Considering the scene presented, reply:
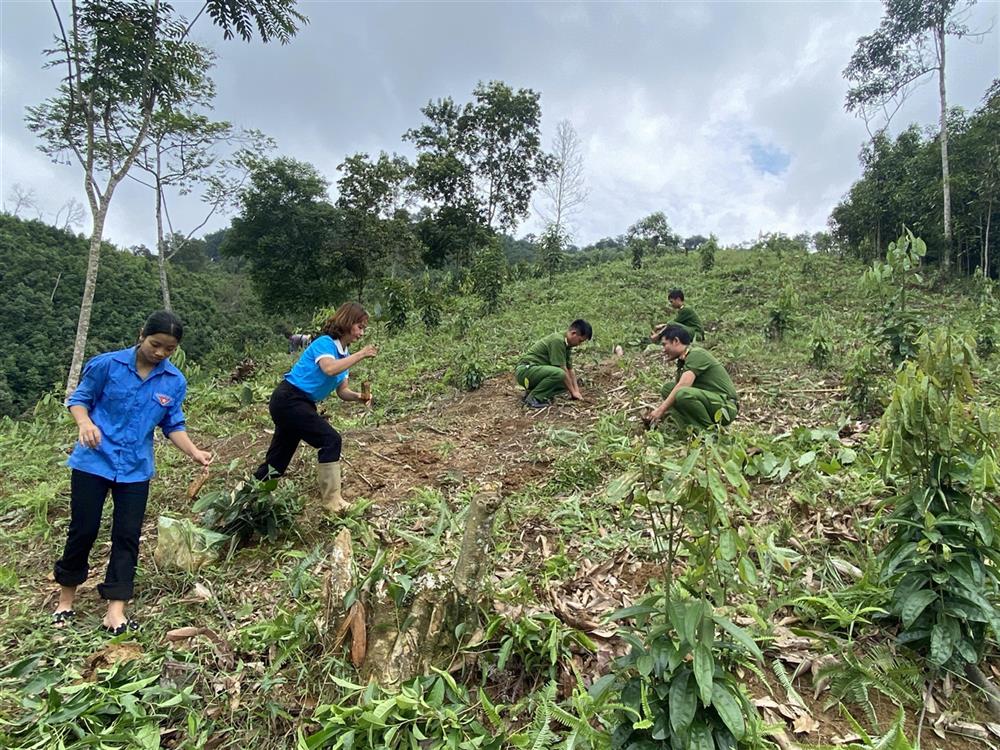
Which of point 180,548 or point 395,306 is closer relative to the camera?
point 180,548

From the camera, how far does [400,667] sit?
188 centimetres

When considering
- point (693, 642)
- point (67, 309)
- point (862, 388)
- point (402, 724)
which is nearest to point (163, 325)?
point (402, 724)

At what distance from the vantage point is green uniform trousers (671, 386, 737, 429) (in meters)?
4.02

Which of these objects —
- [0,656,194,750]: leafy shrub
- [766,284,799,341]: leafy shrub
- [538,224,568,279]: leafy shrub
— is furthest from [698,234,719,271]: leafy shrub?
[0,656,194,750]: leafy shrub

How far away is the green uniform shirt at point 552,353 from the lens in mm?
5449

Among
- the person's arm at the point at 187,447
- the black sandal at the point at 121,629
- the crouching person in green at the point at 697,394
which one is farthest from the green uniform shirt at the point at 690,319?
the black sandal at the point at 121,629

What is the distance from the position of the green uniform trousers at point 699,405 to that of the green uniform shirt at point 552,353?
1580mm

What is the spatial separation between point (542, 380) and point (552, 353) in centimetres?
32

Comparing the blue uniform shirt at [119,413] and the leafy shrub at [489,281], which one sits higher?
the leafy shrub at [489,281]

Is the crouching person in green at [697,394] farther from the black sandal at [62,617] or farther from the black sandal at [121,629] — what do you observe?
the black sandal at [62,617]

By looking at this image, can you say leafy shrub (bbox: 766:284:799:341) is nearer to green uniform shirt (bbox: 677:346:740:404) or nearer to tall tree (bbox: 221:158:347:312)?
green uniform shirt (bbox: 677:346:740:404)

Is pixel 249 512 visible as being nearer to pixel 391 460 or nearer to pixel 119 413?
pixel 119 413

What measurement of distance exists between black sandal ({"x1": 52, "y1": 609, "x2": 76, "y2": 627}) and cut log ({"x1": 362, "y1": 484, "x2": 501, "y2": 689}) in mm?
1510

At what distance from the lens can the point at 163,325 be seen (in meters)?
2.42
